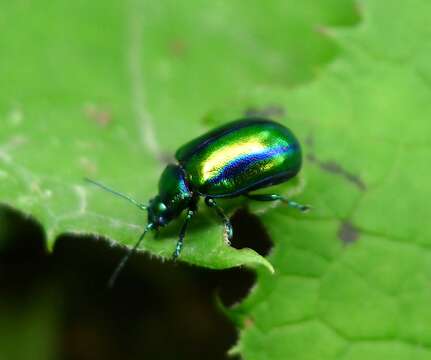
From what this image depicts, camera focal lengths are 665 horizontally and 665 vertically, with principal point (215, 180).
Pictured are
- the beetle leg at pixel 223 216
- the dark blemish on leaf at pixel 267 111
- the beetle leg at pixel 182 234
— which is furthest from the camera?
the dark blemish on leaf at pixel 267 111

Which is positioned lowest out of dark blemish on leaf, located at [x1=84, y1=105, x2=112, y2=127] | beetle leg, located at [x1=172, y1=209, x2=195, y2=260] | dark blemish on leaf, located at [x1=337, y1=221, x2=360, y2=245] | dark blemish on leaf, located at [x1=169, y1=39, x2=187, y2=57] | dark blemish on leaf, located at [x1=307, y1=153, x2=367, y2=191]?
dark blemish on leaf, located at [x1=84, y1=105, x2=112, y2=127]

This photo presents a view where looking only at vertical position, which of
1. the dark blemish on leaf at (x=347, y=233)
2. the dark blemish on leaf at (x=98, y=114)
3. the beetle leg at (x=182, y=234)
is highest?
the dark blemish on leaf at (x=347, y=233)

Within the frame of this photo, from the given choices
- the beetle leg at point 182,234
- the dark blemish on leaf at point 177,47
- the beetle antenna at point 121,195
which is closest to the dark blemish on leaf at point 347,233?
the beetle leg at point 182,234

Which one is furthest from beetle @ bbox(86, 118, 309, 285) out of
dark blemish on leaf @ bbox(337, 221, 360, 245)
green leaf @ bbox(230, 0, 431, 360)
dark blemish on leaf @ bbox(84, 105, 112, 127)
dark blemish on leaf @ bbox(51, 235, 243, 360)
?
dark blemish on leaf @ bbox(84, 105, 112, 127)

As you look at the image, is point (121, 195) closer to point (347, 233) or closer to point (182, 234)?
point (182, 234)

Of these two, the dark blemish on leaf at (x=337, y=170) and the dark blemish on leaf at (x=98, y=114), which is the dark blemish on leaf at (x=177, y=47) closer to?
the dark blemish on leaf at (x=98, y=114)

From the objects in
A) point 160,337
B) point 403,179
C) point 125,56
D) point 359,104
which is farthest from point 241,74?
point 160,337

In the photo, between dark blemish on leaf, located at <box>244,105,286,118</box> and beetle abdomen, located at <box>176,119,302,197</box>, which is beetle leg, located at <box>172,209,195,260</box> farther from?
dark blemish on leaf, located at <box>244,105,286,118</box>
